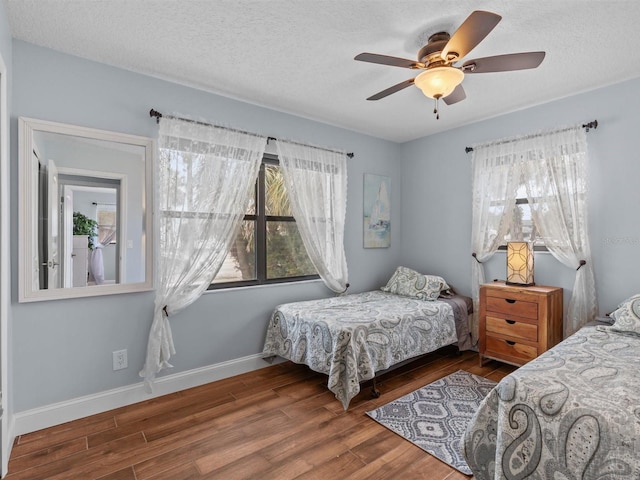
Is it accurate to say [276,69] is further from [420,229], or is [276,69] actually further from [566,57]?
[420,229]

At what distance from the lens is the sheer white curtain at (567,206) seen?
2.92m

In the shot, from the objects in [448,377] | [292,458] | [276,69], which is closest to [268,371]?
[292,458]

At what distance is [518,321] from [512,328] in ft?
0.28

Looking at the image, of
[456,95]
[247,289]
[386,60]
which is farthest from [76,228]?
[456,95]

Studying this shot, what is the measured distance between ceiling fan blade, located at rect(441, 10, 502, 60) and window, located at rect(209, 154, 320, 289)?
1.95 meters

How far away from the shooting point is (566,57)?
94.3 inches

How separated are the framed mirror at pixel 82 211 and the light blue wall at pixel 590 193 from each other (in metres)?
3.05

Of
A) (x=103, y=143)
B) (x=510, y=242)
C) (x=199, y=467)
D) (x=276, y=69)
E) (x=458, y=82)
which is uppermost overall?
(x=276, y=69)

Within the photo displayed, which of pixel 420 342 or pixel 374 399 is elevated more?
pixel 420 342

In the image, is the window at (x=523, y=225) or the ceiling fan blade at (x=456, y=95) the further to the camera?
the window at (x=523, y=225)

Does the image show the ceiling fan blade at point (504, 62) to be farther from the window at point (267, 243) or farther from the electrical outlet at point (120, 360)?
the electrical outlet at point (120, 360)

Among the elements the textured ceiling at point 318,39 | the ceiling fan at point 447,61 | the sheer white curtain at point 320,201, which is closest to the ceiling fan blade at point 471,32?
the ceiling fan at point 447,61

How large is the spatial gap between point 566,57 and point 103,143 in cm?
330

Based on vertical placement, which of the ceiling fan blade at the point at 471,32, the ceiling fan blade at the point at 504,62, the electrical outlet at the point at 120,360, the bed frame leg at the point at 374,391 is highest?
the ceiling fan blade at the point at 471,32
